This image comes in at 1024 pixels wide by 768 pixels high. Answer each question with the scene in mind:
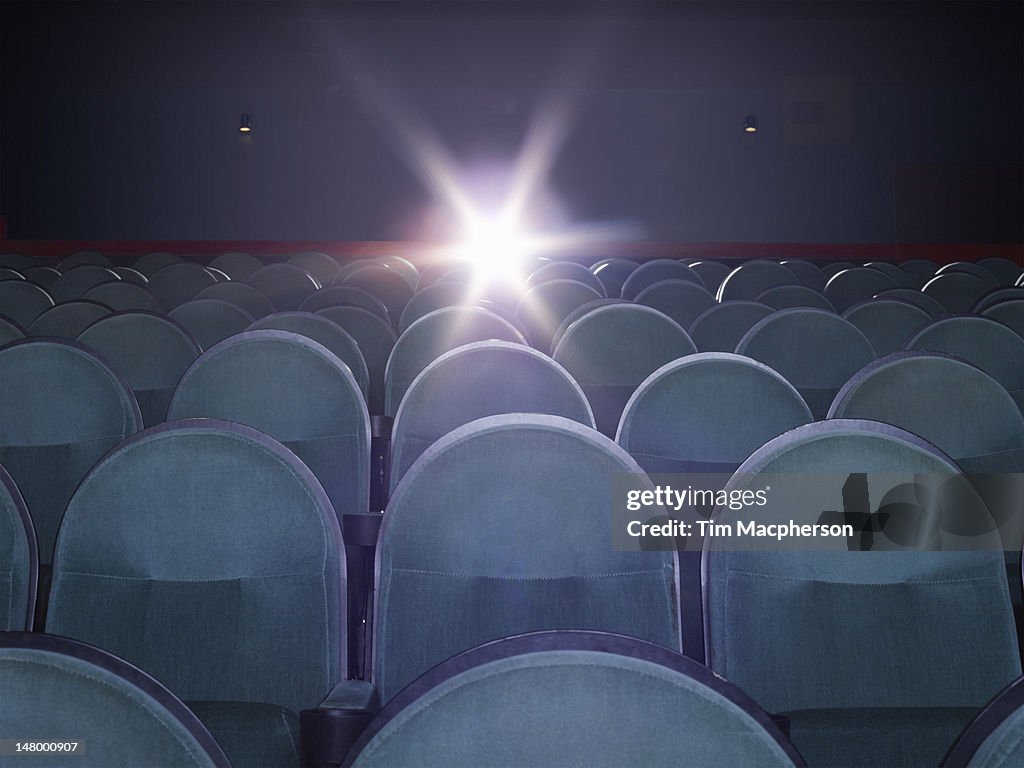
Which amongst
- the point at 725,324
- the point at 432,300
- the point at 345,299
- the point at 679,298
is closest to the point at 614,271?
the point at 679,298

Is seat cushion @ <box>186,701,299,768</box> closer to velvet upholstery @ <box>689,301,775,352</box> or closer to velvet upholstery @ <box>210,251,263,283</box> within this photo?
velvet upholstery @ <box>689,301,775,352</box>

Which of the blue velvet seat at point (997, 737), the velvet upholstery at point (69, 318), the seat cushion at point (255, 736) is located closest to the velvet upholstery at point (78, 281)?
the velvet upholstery at point (69, 318)

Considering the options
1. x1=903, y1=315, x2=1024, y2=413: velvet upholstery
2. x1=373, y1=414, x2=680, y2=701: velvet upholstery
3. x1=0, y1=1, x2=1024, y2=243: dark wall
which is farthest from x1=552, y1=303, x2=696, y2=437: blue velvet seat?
x1=0, y1=1, x2=1024, y2=243: dark wall

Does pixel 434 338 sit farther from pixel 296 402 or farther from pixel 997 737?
pixel 997 737

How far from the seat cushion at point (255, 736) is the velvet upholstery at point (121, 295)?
3978 millimetres

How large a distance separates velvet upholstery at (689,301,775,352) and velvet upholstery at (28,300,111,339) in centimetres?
286

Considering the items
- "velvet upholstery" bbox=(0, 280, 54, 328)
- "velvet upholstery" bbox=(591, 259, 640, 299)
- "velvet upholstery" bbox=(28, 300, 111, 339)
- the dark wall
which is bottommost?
"velvet upholstery" bbox=(28, 300, 111, 339)

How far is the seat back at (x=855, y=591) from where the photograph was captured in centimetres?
183

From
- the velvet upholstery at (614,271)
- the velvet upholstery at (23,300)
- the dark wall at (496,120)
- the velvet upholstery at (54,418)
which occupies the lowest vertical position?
the velvet upholstery at (54,418)

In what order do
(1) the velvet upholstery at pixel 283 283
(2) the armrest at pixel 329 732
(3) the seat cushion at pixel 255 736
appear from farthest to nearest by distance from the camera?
(1) the velvet upholstery at pixel 283 283 < (3) the seat cushion at pixel 255 736 < (2) the armrest at pixel 329 732

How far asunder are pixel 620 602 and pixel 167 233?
43.4 feet

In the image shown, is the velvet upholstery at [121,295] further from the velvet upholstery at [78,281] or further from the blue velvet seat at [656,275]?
the blue velvet seat at [656,275]

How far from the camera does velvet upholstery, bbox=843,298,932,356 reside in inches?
179

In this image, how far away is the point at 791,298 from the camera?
5562 mm
